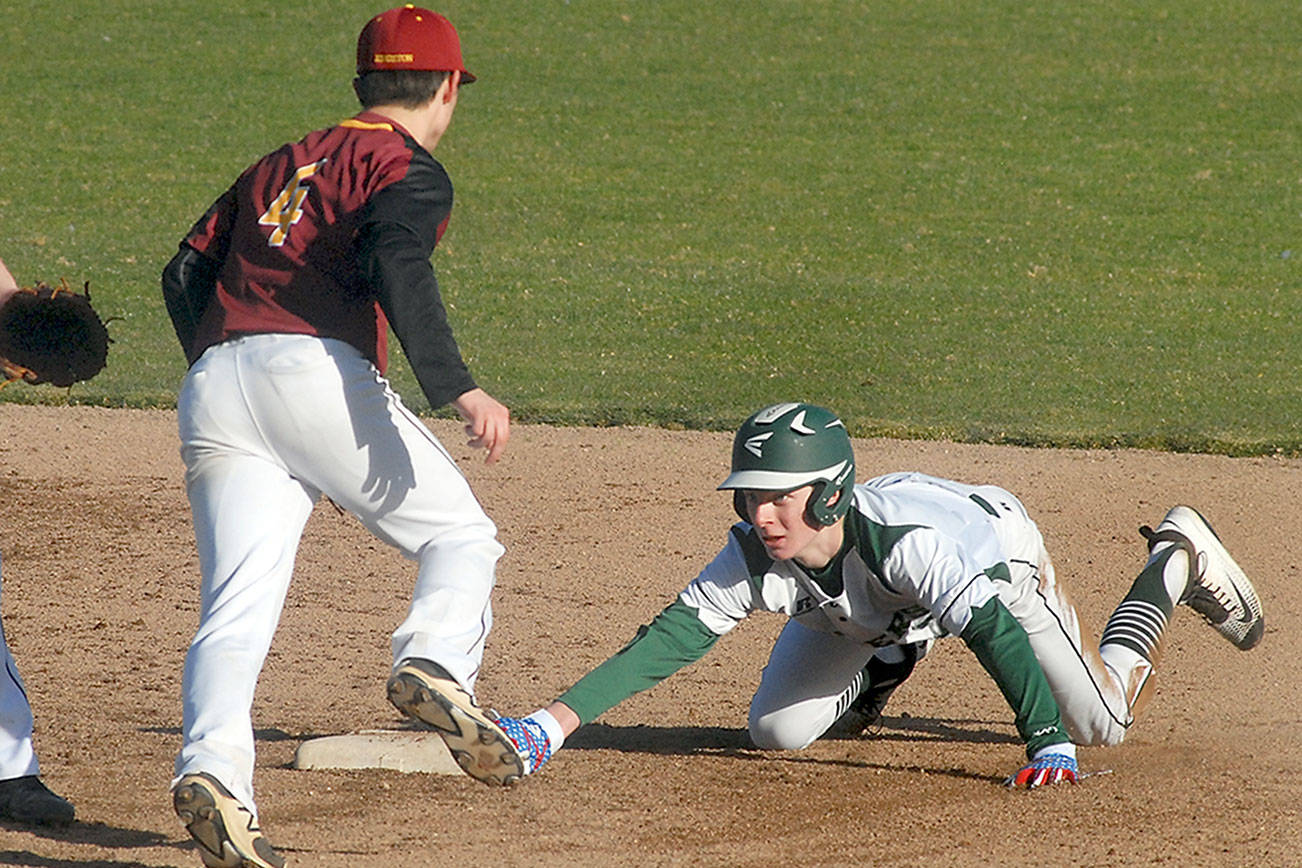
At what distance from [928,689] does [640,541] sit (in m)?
1.77

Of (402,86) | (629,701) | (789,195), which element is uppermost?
(402,86)

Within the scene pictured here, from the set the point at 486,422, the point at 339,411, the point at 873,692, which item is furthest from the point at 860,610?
the point at 339,411

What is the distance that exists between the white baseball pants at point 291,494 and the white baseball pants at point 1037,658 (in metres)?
1.34

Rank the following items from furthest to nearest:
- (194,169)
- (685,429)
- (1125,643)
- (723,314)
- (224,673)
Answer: (194,169) → (723,314) → (685,429) → (1125,643) → (224,673)

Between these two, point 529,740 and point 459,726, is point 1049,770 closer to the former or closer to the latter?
point 529,740

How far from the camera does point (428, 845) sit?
415cm

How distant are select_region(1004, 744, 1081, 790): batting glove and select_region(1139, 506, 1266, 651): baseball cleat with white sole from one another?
1.27m

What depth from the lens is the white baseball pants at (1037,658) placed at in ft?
15.2

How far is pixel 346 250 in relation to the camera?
383 centimetres

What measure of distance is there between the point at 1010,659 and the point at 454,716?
4.59 ft

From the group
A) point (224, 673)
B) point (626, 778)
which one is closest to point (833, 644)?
point (626, 778)

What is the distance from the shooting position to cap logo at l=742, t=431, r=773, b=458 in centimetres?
414

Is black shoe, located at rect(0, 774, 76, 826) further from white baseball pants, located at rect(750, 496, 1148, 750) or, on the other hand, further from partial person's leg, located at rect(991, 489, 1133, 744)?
partial person's leg, located at rect(991, 489, 1133, 744)

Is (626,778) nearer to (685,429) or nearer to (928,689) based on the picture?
(928,689)
